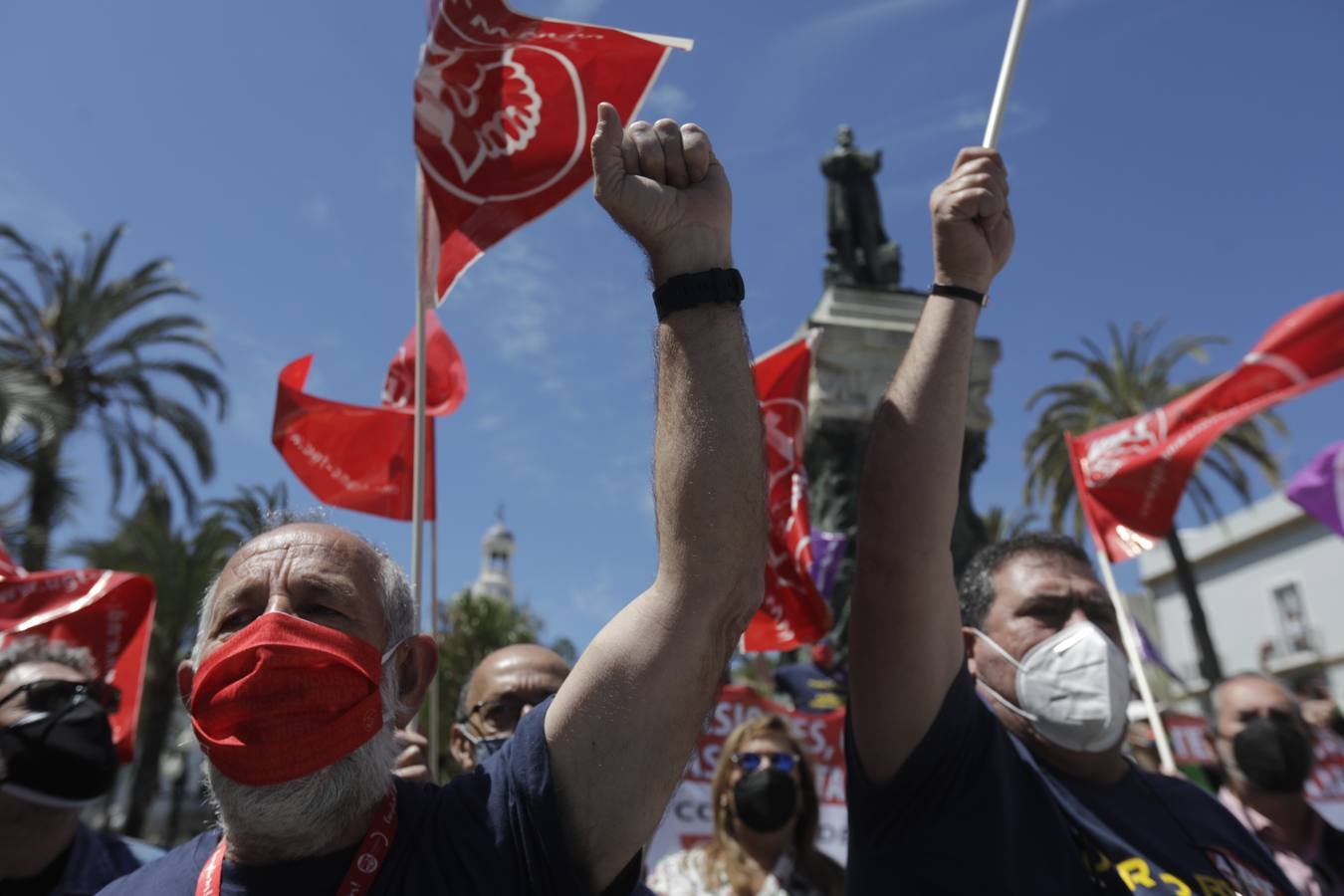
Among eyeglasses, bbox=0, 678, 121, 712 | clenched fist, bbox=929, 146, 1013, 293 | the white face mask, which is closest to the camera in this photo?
clenched fist, bbox=929, 146, 1013, 293

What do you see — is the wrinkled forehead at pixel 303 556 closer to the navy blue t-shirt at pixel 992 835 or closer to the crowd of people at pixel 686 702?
the crowd of people at pixel 686 702

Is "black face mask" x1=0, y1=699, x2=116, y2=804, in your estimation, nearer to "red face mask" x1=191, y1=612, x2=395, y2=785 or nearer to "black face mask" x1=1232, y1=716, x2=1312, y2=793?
"red face mask" x1=191, y1=612, x2=395, y2=785

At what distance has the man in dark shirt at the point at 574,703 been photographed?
62.7 inches

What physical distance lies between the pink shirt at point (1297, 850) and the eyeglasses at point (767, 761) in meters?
1.43

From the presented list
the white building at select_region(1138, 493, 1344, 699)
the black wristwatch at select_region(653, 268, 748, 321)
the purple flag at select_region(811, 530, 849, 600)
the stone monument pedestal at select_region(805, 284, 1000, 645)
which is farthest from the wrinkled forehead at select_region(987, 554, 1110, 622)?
the white building at select_region(1138, 493, 1344, 699)

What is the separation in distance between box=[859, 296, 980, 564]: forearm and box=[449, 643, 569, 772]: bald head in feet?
5.23

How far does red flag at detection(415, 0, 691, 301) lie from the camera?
398cm

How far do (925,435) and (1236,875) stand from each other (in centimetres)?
104

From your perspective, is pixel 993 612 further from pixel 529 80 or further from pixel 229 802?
pixel 529 80

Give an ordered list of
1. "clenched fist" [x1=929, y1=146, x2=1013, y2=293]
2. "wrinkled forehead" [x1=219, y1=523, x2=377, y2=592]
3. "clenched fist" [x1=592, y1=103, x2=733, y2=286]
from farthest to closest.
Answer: "clenched fist" [x1=929, y1=146, x2=1013, y2=293], "wrinkled forehead" [x1=219, y1=523, x2=377, y2=592], "clenched fist" [x1=592, y1=103, x2=733, y2=286]

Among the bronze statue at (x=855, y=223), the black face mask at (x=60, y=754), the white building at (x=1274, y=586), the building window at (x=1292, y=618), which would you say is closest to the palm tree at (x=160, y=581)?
the bronze statue at (x=855, y=223)

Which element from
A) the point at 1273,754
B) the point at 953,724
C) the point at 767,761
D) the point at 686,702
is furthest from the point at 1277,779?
the point at 686,702

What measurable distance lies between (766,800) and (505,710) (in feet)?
3.29

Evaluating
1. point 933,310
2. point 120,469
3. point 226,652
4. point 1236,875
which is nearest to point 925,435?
point 933,310
